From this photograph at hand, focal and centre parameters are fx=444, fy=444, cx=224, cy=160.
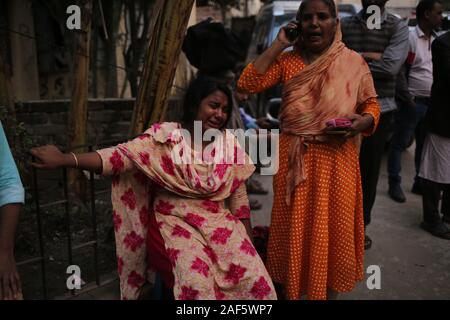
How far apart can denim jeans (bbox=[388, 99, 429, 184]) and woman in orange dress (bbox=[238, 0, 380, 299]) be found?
91.8 inches

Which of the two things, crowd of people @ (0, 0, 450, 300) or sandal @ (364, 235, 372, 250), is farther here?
sandal @ (364, 235, 372, 250)

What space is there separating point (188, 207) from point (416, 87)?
3.20 metres

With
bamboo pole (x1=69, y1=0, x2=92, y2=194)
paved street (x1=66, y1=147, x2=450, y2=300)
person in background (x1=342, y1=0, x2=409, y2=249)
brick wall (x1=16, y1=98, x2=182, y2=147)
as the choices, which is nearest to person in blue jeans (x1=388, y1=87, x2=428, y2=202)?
paved street (x1=66, y1=147, x2=450, y2=300)

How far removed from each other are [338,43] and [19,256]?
8.13 feet

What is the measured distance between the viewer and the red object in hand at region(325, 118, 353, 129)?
2164mm

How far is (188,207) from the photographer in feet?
7.09

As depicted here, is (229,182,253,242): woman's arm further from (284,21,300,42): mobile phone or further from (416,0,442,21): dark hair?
(416,0,442,21): dark hair

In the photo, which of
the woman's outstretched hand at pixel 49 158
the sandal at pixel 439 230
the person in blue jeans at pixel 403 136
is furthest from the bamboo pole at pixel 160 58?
the person in blue jeans at pixel 403 136

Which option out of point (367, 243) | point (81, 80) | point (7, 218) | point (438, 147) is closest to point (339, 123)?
point (7, 218)

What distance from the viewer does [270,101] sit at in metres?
5.35

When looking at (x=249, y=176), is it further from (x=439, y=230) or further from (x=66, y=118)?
(x=66, y=118)
